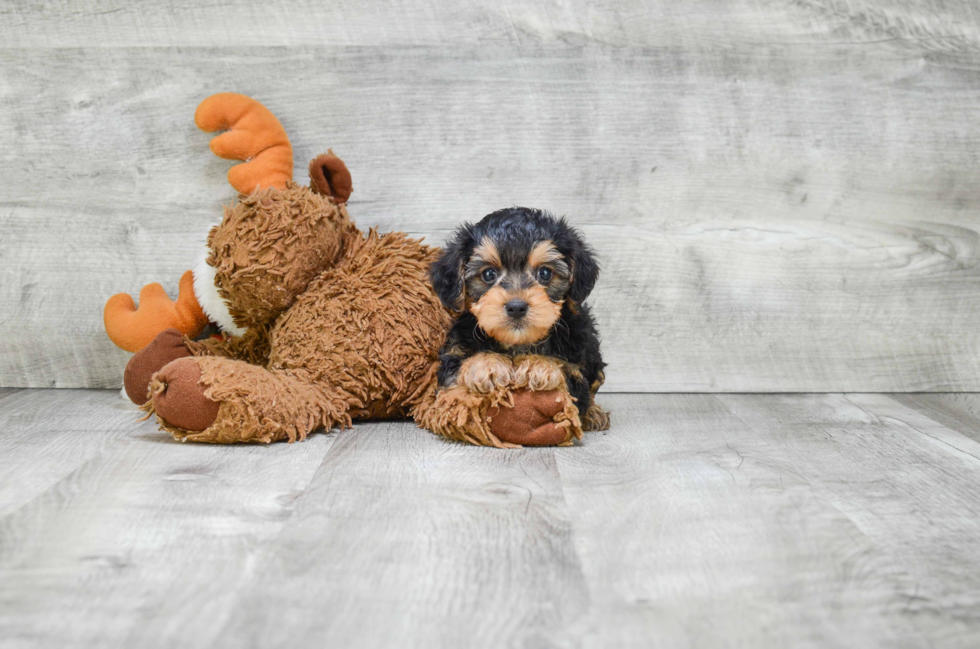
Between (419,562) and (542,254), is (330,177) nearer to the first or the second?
(542,254)

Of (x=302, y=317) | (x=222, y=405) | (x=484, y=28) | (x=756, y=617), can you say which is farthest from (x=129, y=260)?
(x=756, y=617)

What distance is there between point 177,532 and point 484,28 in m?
1.89

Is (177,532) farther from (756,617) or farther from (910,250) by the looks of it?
(910,250)

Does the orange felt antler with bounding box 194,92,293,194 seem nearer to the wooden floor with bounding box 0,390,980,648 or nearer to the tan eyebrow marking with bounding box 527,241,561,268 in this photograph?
the wooden floor with bounding box 0,390,980,648

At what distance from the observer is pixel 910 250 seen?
2.73m

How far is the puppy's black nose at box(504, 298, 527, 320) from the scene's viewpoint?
185 centimetres

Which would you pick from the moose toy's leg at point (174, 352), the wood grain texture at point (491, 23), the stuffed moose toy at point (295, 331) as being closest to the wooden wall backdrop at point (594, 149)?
the wood grain texture at point (491, 23)

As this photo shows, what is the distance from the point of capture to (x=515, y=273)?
1936 mm

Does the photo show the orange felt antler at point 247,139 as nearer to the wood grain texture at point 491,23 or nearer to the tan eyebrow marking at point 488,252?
the wood grain texture at point 491,23

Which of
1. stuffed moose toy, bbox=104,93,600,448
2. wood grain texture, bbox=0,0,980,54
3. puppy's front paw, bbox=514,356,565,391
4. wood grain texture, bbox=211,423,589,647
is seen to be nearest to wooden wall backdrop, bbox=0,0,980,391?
wood grain texture, bbox=0,0,980,54

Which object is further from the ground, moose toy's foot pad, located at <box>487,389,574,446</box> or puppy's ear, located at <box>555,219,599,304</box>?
puppy's ear, located at <box>555,219,599,304</box>

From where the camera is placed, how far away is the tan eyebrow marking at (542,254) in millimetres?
1905

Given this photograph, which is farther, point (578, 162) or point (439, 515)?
point (578, 162)

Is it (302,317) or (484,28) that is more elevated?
(484,28)
